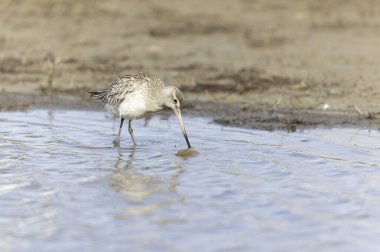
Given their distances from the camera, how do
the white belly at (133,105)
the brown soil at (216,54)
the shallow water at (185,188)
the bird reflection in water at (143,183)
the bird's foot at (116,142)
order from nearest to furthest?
the shallow water at (185,188) → the bird reflection in water at (143,183) → the white belly at (133,105) → the bird's foot at (116,142) → the brown soil at (216,54)

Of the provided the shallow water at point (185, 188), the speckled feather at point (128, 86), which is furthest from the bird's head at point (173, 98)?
the shallow water at point (185, 188)

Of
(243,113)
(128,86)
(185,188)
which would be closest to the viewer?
(185,188)

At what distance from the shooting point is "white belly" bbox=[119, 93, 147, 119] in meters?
9.52

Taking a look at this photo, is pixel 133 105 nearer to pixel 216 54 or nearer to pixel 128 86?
pixel 128 86

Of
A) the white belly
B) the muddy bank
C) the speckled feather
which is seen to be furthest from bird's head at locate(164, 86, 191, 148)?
the muddy bank

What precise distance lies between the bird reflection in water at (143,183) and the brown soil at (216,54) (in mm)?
2125

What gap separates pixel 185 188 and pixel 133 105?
6.92 feet

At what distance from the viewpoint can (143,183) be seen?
7.94 metres

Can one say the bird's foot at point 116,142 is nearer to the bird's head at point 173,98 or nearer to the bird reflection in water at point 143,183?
the bird reflection in water at point 143,183

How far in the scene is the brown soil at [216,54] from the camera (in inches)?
449

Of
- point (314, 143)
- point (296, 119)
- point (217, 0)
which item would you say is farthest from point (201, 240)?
point (217, 0)

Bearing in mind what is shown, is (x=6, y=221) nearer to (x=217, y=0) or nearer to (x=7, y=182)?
(x=7, y=182)

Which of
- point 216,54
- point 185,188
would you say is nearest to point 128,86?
point 185,188

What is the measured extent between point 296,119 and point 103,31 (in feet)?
19.4
